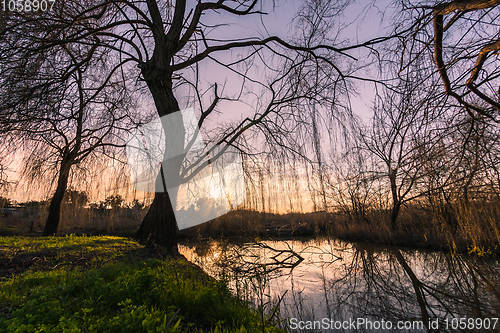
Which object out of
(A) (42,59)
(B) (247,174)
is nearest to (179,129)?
(B) (247,174)

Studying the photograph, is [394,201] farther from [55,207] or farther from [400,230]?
[55,207]

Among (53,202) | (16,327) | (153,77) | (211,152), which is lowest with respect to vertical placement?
(16,327)

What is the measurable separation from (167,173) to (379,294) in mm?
4915

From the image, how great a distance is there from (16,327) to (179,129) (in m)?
5.00

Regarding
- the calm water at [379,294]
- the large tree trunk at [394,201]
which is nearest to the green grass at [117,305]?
the calm water at [379,294]

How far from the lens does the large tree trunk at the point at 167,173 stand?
5.88 metres

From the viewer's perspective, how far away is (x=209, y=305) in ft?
7.93

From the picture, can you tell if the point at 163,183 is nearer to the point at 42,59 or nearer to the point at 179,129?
the point at 179,129

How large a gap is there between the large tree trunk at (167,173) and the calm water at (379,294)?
1.48m

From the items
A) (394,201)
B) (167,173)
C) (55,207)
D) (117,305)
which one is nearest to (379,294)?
(117,305)

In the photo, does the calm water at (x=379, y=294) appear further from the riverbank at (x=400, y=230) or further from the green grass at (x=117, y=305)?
the riverbank at (x=400, y=230)

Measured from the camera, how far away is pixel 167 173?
19.6ft

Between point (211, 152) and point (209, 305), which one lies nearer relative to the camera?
point (209, 305)

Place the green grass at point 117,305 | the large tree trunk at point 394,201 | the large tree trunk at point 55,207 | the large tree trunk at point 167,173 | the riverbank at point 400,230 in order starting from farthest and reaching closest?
the large tree trunk at point 55,207 < the large tree trunk at point 394,201 < the large tree trunk at point 167,173 < the riverbank at point 400,230 < the green grass at point 117,305
